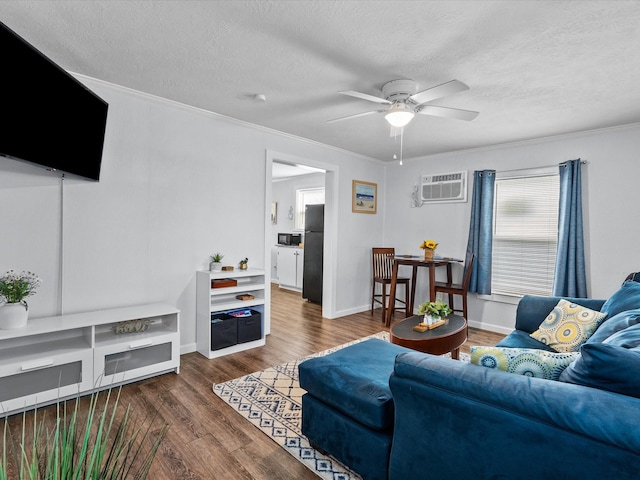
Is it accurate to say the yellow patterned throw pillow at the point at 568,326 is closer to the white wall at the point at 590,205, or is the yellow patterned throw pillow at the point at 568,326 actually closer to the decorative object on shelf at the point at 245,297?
the white wall at the point at 590,205

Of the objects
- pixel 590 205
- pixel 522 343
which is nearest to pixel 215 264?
pixel 522 343

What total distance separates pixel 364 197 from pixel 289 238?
8.41 feet

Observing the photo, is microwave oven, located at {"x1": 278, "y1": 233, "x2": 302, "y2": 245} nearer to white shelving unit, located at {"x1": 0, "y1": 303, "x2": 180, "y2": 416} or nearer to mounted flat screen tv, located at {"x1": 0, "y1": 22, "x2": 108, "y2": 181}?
white shelving unit, located at {"x1": 0, "y1": 303, "x2": 180, "y2": 416}

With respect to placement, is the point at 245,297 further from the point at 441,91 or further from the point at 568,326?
the point at 568,326

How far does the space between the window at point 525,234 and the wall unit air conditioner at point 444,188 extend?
442mm

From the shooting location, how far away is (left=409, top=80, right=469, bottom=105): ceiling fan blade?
2.23m

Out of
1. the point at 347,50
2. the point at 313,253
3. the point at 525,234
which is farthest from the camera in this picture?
the point at 313,253

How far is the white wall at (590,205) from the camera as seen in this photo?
360 centimetres

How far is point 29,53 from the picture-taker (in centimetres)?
179

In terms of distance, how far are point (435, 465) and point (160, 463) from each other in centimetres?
145

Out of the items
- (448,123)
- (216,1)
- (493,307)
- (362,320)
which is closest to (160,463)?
(216,1)

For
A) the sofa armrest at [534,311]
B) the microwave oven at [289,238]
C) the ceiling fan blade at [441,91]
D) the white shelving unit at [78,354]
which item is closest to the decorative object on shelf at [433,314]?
the sofa armrest at [534,311]

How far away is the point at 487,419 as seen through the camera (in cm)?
125

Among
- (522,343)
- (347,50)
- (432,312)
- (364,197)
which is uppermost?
(347,50)
